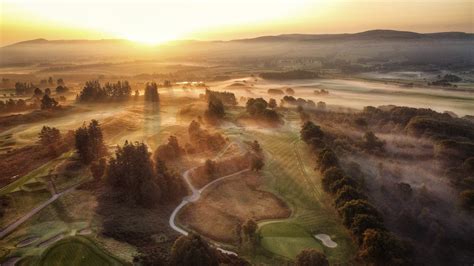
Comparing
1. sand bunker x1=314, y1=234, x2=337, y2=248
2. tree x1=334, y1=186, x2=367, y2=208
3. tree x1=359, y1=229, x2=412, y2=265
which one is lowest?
sand bunker x1=314, y1=234, x2=337, y2=248

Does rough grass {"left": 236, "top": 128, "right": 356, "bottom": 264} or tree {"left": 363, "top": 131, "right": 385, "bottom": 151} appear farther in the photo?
tree {"left": 363, "top": 131, "right": 385, "bottom": 151}

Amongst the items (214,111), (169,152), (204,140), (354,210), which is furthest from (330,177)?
(214,111)

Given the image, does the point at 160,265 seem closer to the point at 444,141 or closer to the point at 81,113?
the point at 444,141

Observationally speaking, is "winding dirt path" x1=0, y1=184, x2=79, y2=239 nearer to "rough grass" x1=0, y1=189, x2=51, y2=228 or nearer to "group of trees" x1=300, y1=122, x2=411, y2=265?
"rough grass" x1=0, y1=189, x2=51, y2=228

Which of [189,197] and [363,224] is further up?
[363,224]

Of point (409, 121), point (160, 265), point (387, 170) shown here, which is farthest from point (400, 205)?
point (409, 121)

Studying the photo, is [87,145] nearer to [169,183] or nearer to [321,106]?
[169,183]

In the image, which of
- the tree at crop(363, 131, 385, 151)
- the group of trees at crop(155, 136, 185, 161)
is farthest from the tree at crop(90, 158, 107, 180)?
the tree at crop(363, 131, 385, 151)

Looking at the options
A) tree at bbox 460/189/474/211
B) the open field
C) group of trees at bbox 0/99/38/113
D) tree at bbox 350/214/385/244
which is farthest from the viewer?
group of trees at bbox 0/99/38/113
